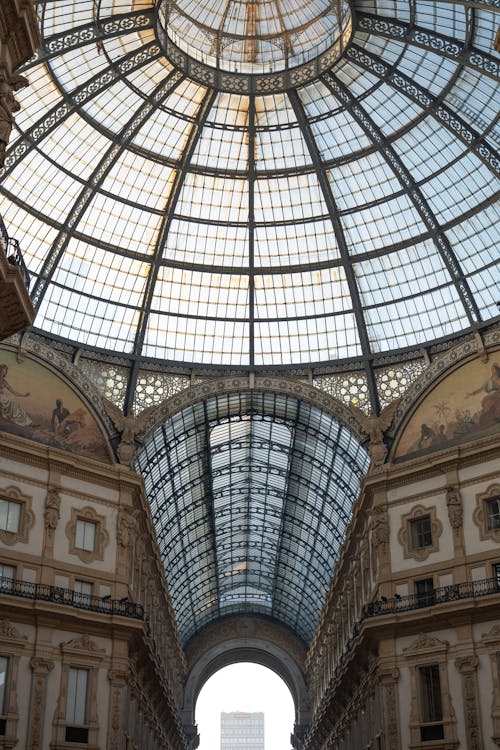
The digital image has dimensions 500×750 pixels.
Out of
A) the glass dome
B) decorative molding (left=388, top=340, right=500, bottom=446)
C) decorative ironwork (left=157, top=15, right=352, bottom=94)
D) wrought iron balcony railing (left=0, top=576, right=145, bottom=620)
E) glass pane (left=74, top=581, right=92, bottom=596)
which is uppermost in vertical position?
the glass dome

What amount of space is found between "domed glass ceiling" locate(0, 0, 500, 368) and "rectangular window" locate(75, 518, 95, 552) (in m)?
10.0

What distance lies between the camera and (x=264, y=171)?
47.4 m

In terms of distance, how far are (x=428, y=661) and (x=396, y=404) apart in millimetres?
13454

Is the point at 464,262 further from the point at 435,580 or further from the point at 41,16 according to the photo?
the point at 41,16

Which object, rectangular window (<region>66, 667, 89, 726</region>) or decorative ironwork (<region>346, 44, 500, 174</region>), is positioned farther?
decorative ironwork (<region>346, 44, 500, 174</region>)

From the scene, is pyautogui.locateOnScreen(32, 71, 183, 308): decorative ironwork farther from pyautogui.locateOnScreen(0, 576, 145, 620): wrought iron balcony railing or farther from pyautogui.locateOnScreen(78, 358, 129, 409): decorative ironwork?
pyautogui.locateOnScreen(0, 576, 145, 620): wrought iron balcony railing

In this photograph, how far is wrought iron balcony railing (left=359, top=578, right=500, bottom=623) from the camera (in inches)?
1490

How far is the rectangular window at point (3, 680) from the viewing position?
1404 inches

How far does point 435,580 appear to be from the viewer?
3994 centimetres

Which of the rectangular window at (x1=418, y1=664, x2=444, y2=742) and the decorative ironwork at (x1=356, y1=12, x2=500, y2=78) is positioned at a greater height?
the decorative ironwork at (x1=356, y1=12, x2=500, y2=78)

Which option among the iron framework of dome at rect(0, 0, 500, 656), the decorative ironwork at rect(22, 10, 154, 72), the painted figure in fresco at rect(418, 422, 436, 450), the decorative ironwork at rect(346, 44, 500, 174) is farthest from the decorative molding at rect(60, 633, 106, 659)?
the decorative ironwork at rect(346, 44, 500, 174)

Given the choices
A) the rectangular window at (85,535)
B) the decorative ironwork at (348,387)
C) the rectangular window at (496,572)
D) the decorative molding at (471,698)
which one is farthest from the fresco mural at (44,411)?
the decorative molding at (471,698)

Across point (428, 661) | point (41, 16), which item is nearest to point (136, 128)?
point (41, 16)

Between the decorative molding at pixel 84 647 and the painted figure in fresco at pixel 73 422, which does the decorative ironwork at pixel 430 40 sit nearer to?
the painted figure in fresco at pixel 73 422
